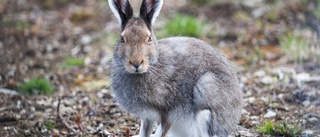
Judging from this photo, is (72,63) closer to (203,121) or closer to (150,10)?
(150,10)

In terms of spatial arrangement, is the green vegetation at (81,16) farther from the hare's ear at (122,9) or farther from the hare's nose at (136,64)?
the hare's nose at (136,64)

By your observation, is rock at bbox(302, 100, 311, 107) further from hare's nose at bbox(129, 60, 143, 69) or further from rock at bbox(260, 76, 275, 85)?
hare's nose at bbox(129, 60, 143, 69)

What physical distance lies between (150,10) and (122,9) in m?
0.26

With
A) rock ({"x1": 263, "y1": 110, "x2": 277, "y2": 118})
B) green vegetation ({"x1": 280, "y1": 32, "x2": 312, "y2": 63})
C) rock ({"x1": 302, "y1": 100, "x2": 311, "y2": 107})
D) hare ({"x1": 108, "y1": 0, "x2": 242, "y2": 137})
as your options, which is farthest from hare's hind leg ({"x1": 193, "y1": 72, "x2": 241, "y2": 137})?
green vegetation ({"x1": 280, "y1": 32, "x2": 312, "y2": 63})

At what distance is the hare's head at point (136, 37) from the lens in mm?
5492

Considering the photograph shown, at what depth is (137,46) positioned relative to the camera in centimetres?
554

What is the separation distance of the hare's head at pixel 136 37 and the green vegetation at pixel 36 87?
2.82 m

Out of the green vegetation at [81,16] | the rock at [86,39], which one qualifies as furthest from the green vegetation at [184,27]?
the green vegetation at [81,16]

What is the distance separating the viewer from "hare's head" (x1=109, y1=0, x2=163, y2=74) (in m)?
5.49

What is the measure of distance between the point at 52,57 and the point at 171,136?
156 inches

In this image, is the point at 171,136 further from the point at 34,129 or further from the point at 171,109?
the point at 34,129

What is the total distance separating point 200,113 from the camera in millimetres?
5816

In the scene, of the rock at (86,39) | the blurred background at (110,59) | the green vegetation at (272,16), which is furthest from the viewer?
the green vegetation at (272,16)

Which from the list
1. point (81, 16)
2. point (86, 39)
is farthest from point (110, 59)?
point (81, 16)
